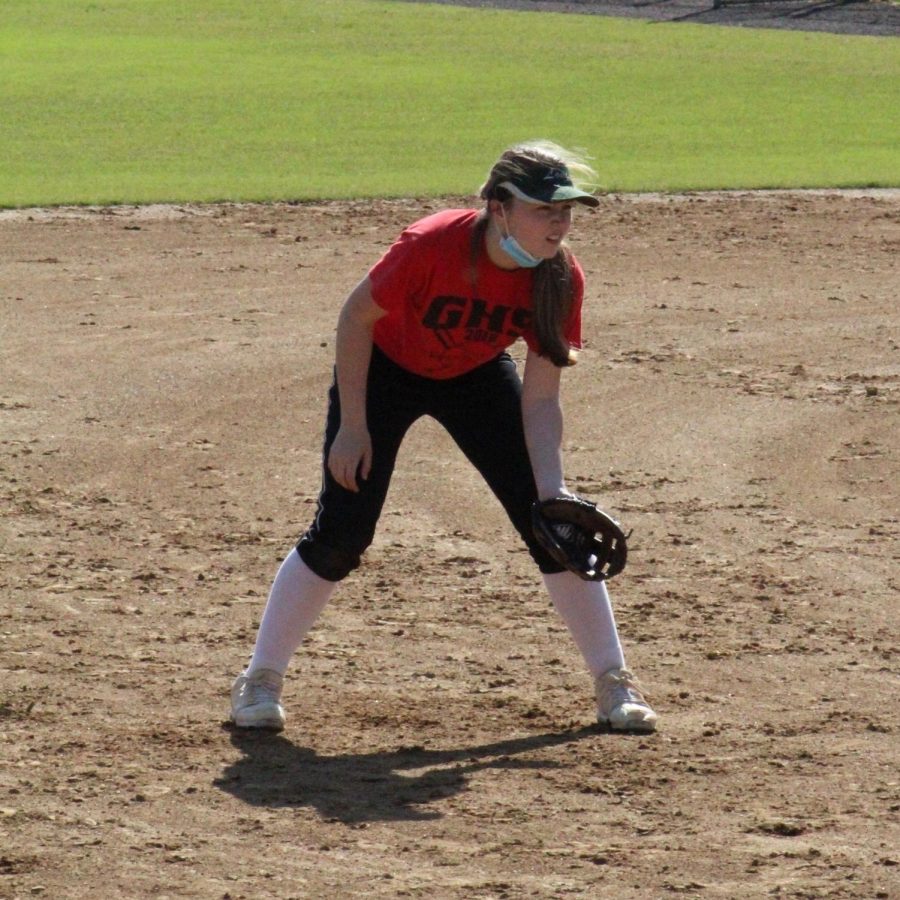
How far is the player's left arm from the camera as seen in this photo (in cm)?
491

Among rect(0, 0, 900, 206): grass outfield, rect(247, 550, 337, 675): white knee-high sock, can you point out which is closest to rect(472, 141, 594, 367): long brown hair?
rect(247, 550, 337, 675): white knee-high sock

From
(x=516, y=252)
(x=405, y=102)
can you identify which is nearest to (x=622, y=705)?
(x=516, y=252)

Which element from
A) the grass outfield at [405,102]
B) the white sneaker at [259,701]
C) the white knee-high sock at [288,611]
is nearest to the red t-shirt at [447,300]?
the white knee-high sock at [288,611]

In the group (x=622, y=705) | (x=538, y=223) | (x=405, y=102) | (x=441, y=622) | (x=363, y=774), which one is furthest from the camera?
(x=405, y=102)

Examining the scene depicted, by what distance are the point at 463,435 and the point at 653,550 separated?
204cm

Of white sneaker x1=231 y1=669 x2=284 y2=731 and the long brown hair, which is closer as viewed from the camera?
the long brown hair

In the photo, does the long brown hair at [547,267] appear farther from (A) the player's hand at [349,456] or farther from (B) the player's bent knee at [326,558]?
(B) the player's bent knee at [326,558]

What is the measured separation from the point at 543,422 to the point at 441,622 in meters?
1.30

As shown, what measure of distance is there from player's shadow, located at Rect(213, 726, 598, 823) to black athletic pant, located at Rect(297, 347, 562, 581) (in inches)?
19.9

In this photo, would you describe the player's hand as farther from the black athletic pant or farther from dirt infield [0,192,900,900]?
dirt infield [0,192,900,900]

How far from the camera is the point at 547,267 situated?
4.78 metres

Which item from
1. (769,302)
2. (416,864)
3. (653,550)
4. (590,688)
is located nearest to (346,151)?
(769,302)

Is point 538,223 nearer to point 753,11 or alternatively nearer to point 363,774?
point 363,774

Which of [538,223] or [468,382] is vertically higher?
[538,223]
